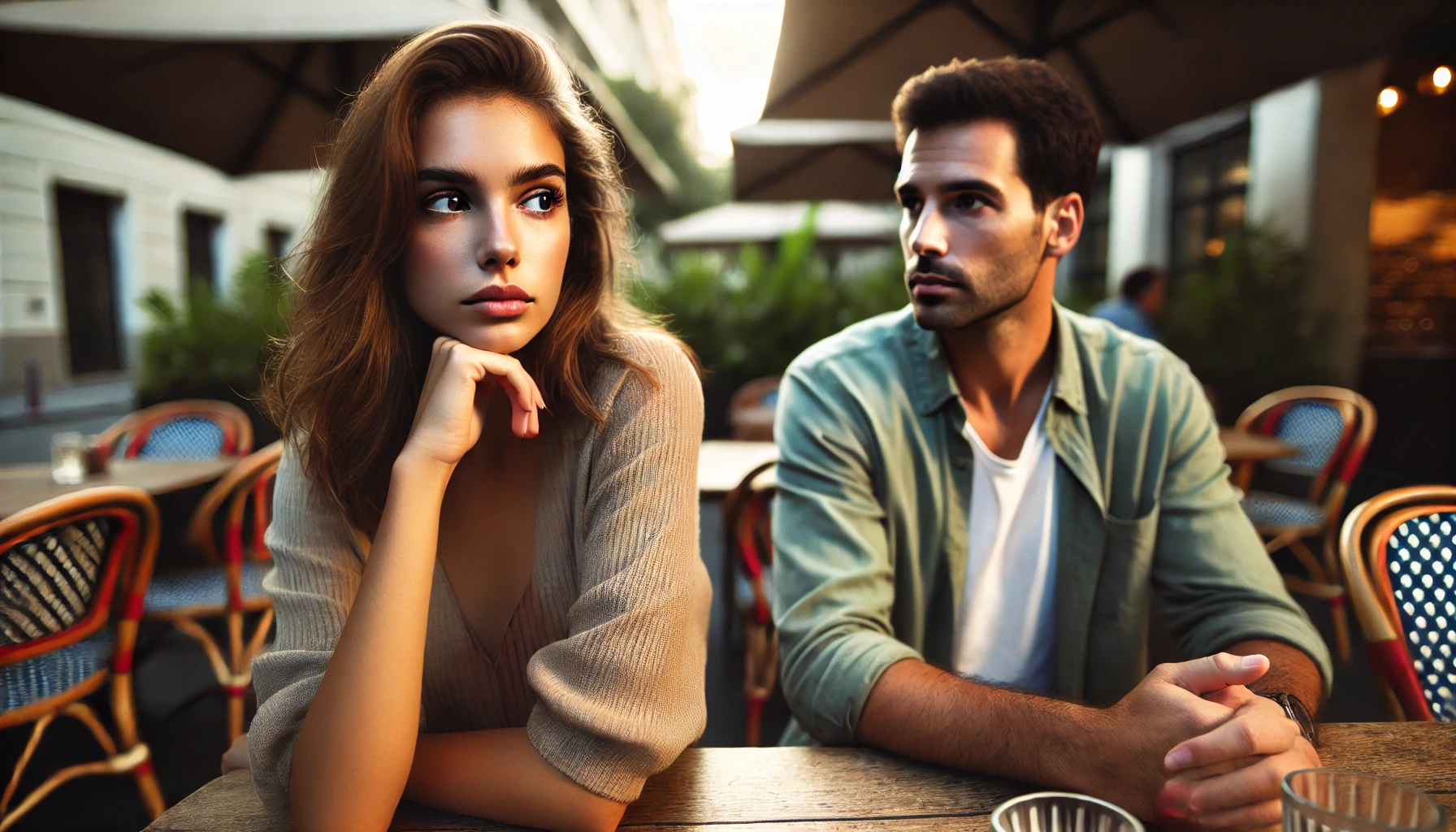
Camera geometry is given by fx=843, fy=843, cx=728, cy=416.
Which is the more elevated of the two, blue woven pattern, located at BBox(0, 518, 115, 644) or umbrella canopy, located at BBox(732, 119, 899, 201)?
umbrella canopy, located at BBox(732, 119, 899, 201)

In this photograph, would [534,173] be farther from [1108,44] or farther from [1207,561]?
[1108,44]

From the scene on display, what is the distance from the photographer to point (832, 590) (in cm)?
134

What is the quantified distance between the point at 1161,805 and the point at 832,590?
0.56m

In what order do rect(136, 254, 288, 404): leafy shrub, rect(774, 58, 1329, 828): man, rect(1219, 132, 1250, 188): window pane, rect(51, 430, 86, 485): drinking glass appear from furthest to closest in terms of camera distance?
rect(1219, 132, 1250, 188): window pane < rect(136, 254, 288, 404): leafy shrub < rect(51, 430, 86, 485): drinking glass < rect(774, 58, 1329, 828): man

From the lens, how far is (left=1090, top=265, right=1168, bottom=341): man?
5.73 meters

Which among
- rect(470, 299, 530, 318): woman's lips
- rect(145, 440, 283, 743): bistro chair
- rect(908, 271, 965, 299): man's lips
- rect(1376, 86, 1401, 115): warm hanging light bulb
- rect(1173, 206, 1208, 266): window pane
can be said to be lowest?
rect(145, 440, 283, 743): bistro chair

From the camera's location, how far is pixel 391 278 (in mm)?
1141

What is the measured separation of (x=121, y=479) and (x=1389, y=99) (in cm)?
686

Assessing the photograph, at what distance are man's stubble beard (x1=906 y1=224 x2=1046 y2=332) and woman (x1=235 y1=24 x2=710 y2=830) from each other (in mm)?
562

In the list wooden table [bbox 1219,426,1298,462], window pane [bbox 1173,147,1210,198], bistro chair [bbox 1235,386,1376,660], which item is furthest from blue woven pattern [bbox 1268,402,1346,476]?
window pane [bbox 1173,147,1210,198]

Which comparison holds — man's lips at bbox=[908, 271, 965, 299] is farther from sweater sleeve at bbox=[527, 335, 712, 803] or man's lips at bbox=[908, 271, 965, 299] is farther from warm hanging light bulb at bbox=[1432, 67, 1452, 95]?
warm hanging light bulb at bbox=[1432, 67, 1452, 95]

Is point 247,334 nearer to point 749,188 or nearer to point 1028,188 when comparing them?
point 749,188

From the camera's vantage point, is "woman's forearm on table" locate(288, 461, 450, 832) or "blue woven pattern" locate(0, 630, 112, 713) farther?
"blue woven pattern" locate(0, 630, 112, 713)

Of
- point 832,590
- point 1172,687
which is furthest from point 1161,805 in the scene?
point 832,590
